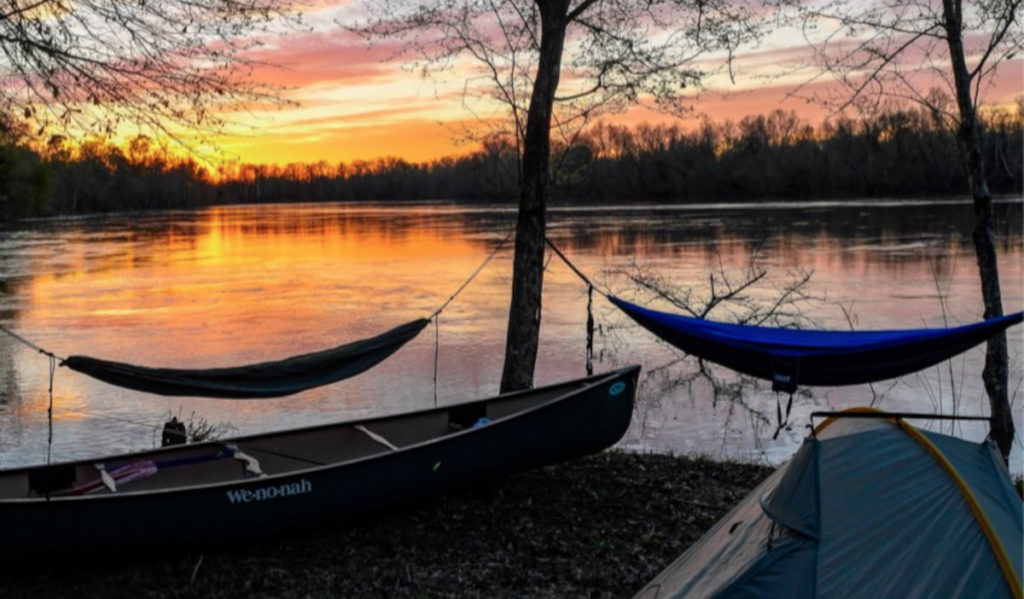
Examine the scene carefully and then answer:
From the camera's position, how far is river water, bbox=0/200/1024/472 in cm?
952

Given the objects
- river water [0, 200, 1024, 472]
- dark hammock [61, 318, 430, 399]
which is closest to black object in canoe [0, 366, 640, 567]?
dark hammock [61, 318, 430, 399]

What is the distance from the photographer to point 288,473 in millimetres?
4941

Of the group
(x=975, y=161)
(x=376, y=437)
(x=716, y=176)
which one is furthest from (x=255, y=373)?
(x=716, y=176)

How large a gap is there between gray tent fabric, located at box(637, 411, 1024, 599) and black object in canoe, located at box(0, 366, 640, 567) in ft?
6.48

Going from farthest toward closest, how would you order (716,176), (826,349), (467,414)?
(716,176) < (467,414) < (826,349)

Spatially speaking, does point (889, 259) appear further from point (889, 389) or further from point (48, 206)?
point (48, 206)

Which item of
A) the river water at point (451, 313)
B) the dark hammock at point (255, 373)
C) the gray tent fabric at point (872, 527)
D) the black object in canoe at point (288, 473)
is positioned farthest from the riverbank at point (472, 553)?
the river water at point (451, 313)

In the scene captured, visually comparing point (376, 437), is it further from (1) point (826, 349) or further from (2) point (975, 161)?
(2) point (975, 161)

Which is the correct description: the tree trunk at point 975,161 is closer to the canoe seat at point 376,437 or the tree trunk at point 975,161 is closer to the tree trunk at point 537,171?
the tree trunk at point 537,171

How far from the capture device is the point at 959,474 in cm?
324

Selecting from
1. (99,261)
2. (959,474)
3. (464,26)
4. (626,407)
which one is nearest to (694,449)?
(626,407)

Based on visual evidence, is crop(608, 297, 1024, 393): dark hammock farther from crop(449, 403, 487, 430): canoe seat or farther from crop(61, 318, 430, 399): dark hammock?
crop(61, 318, 430, 399): dark hammock

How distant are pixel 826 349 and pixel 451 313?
11255 mm

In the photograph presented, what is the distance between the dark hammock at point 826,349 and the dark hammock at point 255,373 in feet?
6.33
